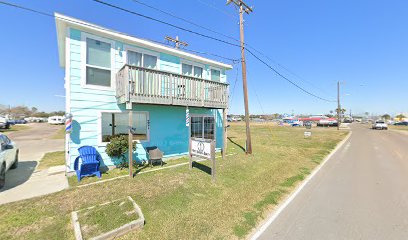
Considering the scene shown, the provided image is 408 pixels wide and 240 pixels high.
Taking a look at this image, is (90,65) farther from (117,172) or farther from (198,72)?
(198,72)

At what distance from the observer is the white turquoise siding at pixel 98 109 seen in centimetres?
749

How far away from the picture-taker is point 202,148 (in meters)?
7.48

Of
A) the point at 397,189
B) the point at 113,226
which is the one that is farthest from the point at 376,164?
the point at 113,226

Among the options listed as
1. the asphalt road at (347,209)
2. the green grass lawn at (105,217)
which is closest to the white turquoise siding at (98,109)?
the green grass lawn at (105,217)

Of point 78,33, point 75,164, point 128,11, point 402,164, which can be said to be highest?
point 128,11

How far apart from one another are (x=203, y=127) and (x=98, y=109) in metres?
6.02

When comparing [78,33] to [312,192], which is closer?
[312,192]

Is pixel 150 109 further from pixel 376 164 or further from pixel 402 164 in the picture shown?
pixel 402 164

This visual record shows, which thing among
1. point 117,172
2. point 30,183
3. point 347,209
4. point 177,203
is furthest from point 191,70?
point 347,209

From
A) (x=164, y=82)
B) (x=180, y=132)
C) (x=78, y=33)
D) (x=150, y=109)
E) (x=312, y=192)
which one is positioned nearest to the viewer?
(x=312, y=192)

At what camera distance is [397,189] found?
249 inches

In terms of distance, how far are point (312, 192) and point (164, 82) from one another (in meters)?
6.94

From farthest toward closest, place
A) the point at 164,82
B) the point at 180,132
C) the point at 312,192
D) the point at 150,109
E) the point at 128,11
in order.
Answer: the point at 180,132, the point at 150,109, the point at 164,82, the point at 128,11, the point at 312,192

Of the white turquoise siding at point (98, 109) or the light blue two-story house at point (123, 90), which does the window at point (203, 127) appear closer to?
the light blue two-story house at point (123, 90)
